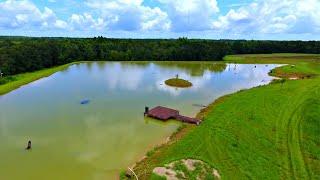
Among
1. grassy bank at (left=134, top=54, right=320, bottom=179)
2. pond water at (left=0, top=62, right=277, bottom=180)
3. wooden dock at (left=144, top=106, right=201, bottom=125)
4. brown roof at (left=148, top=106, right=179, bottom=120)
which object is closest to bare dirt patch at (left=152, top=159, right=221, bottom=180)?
grassy bank at (left=134, top=54, right=320, bottom=179)

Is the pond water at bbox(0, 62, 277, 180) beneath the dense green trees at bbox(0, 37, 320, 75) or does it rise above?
beneath

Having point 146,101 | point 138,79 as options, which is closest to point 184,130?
point 146,101

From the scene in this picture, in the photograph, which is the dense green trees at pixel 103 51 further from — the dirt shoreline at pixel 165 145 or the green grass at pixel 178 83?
the dirt shoreline at pixel 165 145

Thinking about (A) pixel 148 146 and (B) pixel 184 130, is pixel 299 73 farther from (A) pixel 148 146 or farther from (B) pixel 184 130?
(A) pixel 148 146

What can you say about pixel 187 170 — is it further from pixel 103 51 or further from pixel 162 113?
pixel 103 51

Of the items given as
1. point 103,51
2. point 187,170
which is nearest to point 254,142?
point 187,170

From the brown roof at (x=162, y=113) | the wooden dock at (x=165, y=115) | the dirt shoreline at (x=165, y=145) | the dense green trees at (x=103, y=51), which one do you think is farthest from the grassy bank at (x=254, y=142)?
the dense green trees at (x=103, y=51)

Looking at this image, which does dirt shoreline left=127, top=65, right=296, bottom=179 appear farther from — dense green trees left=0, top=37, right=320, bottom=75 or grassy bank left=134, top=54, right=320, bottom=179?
dense green trees left=0, top=37, right=320, bottom=75
